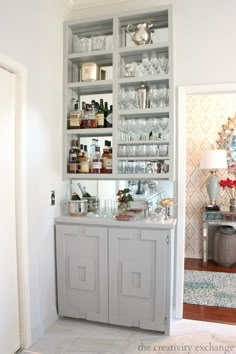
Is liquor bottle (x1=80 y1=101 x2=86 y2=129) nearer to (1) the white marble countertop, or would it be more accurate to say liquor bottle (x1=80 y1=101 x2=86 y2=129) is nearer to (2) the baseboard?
(1) the white marble countertop

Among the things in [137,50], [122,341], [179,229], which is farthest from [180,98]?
[122,341]

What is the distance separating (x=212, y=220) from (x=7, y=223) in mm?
2913

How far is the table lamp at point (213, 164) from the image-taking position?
402cm

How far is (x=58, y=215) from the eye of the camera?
8.69 feet

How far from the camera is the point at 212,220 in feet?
13.3

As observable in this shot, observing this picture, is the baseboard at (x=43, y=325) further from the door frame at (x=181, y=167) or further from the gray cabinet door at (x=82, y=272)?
the door frame at (x=181, y=167)

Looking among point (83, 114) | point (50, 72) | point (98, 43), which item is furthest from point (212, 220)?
point (50, 72)

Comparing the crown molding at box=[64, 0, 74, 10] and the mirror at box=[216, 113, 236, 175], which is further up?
the crown molding at box=[64, 0, 74, 10]

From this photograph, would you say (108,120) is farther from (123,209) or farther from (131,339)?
(131,339)

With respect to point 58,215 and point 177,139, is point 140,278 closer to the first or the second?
point 58,215

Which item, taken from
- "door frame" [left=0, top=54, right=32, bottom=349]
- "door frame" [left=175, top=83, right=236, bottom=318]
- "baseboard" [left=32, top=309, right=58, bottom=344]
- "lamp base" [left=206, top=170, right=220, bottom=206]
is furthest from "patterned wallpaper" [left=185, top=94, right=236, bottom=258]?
"door frame" [left=0, top=54, right=32, bottom=349]

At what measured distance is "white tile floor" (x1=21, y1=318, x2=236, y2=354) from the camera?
2.19 meters

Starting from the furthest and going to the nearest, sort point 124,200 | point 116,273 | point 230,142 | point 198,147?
1. point 198,147
2. point 230,142
3. point 124,200
4. point 116,273

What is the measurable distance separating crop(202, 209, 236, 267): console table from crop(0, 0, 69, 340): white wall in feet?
7.53
